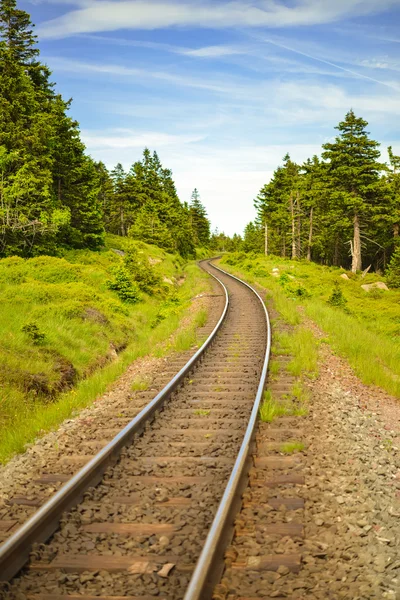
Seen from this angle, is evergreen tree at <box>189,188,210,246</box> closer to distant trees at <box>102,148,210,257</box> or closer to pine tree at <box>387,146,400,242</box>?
distant trees at <box>102,148,210,257</box>

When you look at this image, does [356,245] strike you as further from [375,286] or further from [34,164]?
[34,164]

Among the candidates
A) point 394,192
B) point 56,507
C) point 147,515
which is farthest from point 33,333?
point 394,192

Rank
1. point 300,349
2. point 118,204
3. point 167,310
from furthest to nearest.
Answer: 1. point 118,204
2. point 167,310
3. point 300,349

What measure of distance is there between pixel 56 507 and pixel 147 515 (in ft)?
2.83

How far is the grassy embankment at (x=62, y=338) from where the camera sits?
317 inches

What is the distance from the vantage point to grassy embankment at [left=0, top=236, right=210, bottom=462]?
8.05 metres

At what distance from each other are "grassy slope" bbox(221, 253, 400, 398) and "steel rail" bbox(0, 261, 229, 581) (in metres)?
5.83

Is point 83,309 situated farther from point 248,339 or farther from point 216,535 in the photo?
point 216,535

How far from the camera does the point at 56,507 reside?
4.17 metres

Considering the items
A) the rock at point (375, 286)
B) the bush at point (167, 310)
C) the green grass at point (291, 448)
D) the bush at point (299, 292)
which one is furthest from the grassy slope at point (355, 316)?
the bush at point (167, 310)

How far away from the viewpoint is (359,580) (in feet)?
11.3

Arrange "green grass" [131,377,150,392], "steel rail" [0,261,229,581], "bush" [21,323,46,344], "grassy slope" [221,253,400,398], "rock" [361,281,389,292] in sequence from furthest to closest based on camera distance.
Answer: "rock" [361,281,389,292]
"bush" [21,323,46,344]
"grassy slope" [221,253,400,398]
"green grass" [131,377,150,392]
"steel rail" [0,261,229,581]

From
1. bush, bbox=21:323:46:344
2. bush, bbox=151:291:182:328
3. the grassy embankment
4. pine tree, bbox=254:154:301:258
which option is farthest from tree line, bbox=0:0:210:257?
pine tree, bbox=254:154:301:258

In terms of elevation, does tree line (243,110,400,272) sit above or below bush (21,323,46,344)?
above
